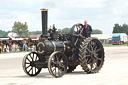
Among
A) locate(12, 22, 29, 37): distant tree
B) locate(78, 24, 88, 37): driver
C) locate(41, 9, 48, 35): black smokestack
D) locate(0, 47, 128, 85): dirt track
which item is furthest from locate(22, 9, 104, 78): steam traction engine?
locate(12, 22, 29, 37): distant tree

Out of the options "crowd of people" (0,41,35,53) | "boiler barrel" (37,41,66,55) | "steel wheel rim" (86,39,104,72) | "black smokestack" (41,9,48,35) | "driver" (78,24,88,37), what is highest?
"black smokestack" (41,9,48,35)

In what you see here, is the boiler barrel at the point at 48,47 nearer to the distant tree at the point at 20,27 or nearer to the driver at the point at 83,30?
the driver at the point at 83,30

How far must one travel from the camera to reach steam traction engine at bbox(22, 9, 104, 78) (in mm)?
9930

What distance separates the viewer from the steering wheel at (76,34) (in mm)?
10748

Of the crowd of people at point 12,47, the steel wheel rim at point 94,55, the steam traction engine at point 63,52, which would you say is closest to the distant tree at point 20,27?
the crowd of people at point 12,47

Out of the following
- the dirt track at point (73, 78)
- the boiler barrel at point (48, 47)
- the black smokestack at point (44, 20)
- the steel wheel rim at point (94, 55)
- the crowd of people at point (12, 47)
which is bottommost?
the crowd of people at point (12, 47)

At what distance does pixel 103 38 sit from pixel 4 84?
9020 cm

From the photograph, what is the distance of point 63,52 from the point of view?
34.5 feet

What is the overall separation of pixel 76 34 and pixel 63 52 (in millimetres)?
954

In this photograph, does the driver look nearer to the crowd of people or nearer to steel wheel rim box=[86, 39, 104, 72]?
steel wheel rim box=[86, 39, 104, 72]

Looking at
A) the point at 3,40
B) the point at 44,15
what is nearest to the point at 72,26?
the point at 44,15

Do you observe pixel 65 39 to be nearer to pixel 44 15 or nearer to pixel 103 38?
pixel 44 15

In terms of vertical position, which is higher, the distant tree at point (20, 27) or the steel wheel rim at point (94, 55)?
the distant tree at point (20, 27)

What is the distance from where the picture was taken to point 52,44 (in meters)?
10.1
